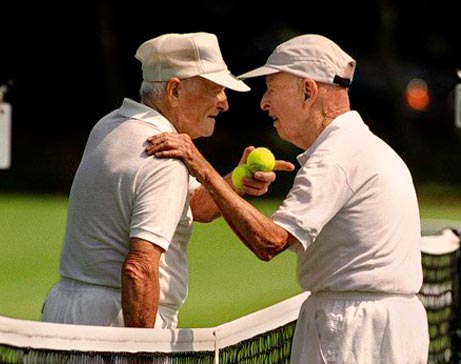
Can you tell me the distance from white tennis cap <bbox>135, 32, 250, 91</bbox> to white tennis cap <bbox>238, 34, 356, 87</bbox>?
0.44 feet

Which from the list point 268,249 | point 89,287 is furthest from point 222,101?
point 89,287

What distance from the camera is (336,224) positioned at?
591 centimetres

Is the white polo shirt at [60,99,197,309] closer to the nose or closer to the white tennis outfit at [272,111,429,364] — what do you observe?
the nose

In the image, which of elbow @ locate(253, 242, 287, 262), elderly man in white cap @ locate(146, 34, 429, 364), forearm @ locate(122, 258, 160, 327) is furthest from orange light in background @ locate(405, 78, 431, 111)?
forearm @ locate(122, 258, 160, 327)

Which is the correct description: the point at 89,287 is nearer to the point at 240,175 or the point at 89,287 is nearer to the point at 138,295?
the point at 138,295

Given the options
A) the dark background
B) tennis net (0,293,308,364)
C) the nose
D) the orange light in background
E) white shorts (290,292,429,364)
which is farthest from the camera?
the orange light in background

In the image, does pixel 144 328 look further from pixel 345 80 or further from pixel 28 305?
pixel 28 305

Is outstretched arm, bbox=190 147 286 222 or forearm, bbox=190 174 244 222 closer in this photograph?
outstretched arm, bbox=190 147 286 222

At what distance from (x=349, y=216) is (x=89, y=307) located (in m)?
1.03

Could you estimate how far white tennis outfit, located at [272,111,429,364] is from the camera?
582 centimetres

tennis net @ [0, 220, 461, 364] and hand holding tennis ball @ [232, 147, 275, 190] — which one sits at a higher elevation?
hand holding tennis ball @ [232, 147, 275, 190]

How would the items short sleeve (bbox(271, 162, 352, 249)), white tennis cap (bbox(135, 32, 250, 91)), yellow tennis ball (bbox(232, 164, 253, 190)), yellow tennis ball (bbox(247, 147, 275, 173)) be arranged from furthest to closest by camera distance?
yellow tennis ball (bbox(232, 164, 253, 190)), yellow tennis ball (bbox(247, 147, 275, 173)), white tennis cap (bbox(135, 32, 250, 91)), short sleeve (bbox(271, 162, 352, 249))

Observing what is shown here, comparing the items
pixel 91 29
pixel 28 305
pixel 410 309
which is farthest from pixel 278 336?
pixel 91 29

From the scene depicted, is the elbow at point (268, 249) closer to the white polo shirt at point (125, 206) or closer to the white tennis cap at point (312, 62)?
the white polo shirt at point (125, 206)
